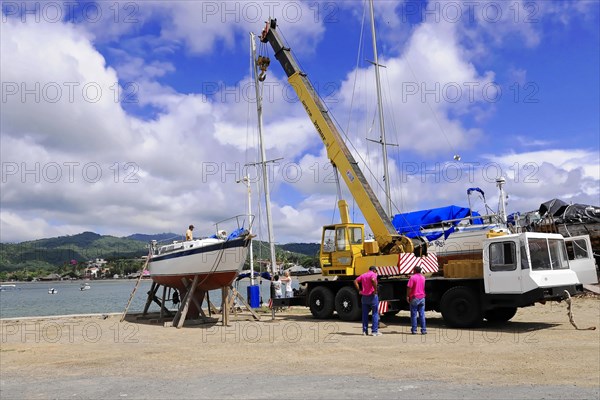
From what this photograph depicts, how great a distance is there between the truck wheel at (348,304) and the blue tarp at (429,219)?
315 cm

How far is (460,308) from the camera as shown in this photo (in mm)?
13805

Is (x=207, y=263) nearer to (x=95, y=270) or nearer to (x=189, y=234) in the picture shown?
(x=189, y=234)

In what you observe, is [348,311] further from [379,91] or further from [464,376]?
[379,91]

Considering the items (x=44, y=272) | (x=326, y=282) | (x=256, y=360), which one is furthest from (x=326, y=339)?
(x=44, y=272)

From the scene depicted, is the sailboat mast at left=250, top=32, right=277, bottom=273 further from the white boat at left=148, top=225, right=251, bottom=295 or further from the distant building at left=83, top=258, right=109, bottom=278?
the distant building at left=83, top=258, right=109, bottom=278

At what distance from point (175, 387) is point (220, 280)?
30.1 feet

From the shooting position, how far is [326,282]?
17000 millimetres

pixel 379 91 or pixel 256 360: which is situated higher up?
pixel 379 91

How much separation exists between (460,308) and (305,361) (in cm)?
600

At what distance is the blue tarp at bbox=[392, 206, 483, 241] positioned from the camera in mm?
18059

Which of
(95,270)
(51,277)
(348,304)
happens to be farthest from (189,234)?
(51,277)

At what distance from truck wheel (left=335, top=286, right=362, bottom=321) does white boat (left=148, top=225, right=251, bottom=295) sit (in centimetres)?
327

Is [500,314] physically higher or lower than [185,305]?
lower

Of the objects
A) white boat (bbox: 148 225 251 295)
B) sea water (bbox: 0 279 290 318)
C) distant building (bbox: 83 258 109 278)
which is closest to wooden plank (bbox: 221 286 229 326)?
white boat (bbox: 148 225 251 295)
